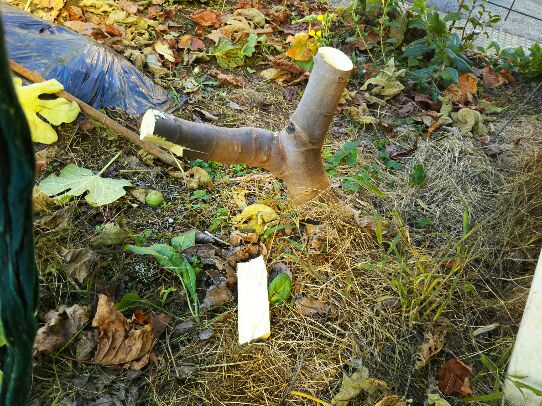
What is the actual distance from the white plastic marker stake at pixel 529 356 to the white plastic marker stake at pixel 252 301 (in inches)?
32.3

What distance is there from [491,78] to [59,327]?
3275 mm

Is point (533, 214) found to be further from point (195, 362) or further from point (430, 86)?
point (195, 362)

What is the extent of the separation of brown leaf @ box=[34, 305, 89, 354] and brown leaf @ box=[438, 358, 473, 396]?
120 centimetres

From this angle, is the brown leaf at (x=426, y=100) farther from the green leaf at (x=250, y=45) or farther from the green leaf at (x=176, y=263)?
the green leaf at (x=176, y=263)

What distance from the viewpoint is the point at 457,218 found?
2439 millimetres

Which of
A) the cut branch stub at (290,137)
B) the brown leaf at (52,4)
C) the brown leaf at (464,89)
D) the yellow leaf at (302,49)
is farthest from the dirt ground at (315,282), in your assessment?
the brown leaf at (52,4)

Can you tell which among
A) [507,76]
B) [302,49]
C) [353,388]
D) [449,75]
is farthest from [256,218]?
[507,76]

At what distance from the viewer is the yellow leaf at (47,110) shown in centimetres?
231

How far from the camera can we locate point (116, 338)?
5.29 feet

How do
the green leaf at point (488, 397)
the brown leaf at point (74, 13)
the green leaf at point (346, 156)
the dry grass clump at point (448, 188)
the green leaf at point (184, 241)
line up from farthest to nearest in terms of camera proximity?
the brown leaf at point (74, 13), the green leaf at point (346, 156), the dry grass clump at point (448, 188), the green leaf at point (184, 241), the green leaf at point (488, 397)

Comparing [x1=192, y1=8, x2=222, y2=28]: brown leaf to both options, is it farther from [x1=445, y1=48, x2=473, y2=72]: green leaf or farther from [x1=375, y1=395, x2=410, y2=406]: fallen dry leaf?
[x1=375, y1=395, x2=410, y2=406]: fallen dry leaf

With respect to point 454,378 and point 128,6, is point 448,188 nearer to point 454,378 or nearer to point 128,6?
point 454,378

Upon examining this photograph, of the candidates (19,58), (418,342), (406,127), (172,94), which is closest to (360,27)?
(406,127)

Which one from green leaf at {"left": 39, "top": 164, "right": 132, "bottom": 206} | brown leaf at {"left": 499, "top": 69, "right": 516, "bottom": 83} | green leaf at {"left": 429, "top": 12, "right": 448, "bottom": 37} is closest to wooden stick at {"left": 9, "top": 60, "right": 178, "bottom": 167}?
green leaf at {"left": 39, "top": 164, "right": 132, "bottom": 206}
